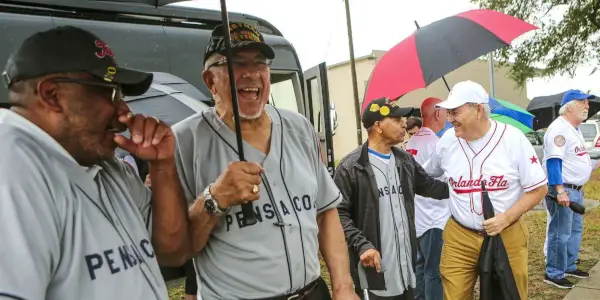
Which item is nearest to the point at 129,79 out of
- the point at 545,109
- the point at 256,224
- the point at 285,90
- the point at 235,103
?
the point at 235,103

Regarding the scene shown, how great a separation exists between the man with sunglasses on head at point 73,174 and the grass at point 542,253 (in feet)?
12.4

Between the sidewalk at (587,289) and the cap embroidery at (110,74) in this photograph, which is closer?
the cap embroidery at (110,74)

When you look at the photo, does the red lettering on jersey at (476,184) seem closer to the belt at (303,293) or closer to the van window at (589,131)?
the belt at (303,293)

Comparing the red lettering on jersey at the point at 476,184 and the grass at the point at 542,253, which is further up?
the red lettering on jersey at the point at 476,184

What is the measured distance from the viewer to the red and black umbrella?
11.7ft

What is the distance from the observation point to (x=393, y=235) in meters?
3.08

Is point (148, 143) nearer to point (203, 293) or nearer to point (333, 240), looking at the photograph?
point (203, 293)

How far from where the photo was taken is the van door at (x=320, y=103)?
6.16 meters

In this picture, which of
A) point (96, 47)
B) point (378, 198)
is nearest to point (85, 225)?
point (96, 47)

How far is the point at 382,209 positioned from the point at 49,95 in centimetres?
231

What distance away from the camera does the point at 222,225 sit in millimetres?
1770

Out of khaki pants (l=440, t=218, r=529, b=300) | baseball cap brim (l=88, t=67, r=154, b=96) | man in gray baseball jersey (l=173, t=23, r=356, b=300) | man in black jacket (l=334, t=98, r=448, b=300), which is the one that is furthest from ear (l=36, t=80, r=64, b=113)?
khaki pants (l=440, t=218, r=529, b=300)

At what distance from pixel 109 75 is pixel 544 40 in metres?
15.5

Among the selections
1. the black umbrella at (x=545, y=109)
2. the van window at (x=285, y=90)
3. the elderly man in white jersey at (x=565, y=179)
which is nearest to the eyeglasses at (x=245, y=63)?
the elderly man in white jersey at (x=565, y=179)
